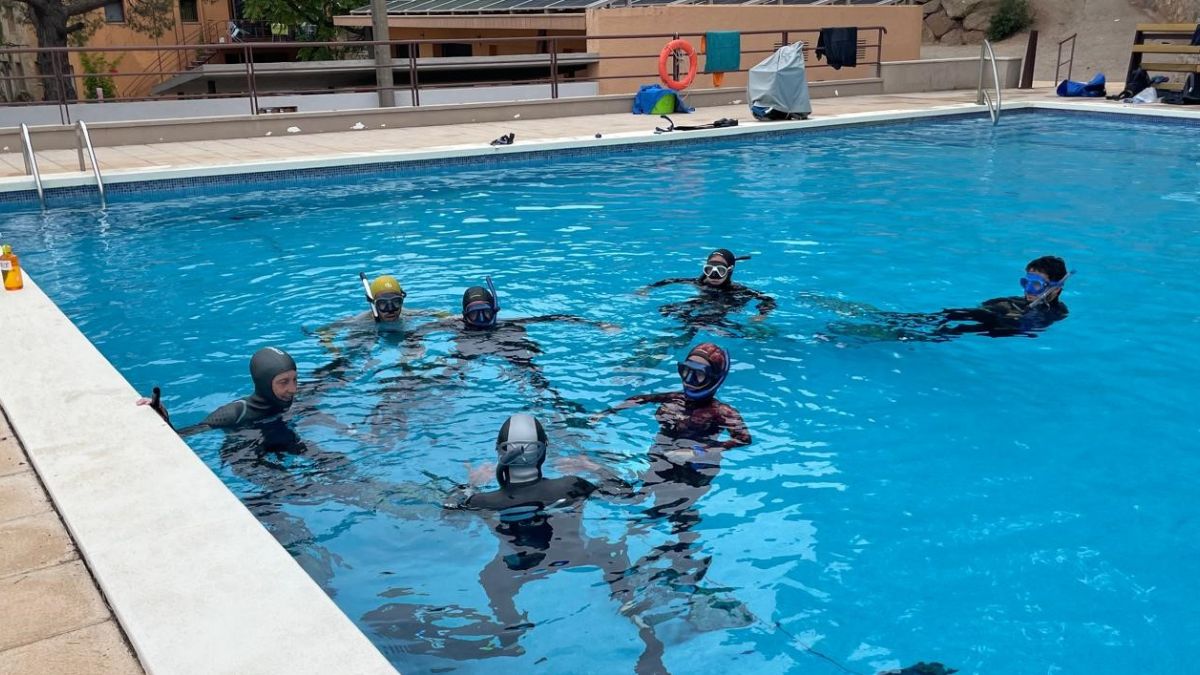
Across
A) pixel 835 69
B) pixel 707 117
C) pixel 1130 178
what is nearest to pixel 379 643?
pixel 1130 178

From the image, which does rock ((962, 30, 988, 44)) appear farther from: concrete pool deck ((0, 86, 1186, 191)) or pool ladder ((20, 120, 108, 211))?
pool ladder ((20, 120, 108, 211))

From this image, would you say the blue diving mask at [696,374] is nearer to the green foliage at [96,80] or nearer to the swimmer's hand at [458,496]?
the swimmer's hand at [458,496]

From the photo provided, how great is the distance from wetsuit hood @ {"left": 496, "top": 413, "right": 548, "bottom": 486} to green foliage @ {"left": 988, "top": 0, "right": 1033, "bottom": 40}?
123ft

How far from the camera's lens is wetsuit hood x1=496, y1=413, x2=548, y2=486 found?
450 cm

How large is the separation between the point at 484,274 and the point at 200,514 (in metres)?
6.40

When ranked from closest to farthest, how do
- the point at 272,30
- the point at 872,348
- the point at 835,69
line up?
1. the point at 872,348
2. the point at 835,69
3. the point at 272,30

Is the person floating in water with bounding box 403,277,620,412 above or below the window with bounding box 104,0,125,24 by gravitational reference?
below

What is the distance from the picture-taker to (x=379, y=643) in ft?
13.8

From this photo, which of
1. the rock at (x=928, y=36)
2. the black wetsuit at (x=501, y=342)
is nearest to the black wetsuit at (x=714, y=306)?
the black wetsuit at (x=501, y=342)

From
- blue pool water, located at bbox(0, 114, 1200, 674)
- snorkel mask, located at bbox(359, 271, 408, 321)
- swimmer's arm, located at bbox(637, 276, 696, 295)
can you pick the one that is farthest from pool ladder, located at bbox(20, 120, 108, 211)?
swimmer's arm, located at bbox(637, 276, 696, 295)

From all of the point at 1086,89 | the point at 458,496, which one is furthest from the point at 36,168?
the point at 1086,89

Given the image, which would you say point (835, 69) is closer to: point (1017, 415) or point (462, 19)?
point (462, 19)

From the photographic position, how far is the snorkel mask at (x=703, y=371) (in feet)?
17.8

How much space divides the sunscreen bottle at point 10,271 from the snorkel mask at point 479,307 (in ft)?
11.0
